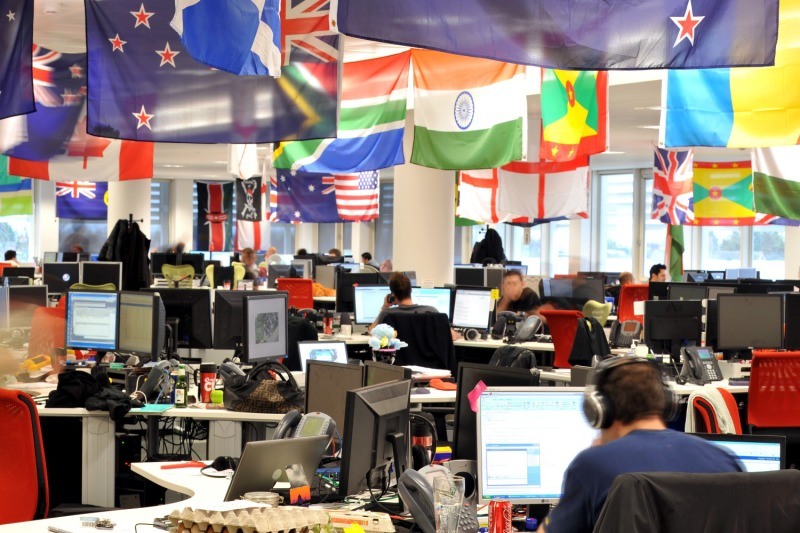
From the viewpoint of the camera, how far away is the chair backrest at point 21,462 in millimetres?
4613

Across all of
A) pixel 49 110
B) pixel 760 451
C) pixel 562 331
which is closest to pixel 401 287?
pixel 562 331

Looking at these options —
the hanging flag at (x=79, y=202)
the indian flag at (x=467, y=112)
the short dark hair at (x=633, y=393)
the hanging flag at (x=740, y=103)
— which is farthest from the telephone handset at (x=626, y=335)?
the hanging flag at (x=79, y=202)

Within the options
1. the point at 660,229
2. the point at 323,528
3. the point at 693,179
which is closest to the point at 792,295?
the point at 323,528

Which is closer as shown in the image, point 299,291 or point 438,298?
point 438,298

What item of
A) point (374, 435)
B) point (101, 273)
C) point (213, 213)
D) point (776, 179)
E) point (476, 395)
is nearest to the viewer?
point (476, 395)

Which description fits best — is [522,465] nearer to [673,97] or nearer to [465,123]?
[673,97]

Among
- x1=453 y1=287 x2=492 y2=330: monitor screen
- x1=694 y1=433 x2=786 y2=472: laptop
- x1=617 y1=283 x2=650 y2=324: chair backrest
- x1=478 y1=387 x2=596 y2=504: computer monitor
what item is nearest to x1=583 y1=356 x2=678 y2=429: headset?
x1=694 y1=433 x2=786 y2=472: laptop

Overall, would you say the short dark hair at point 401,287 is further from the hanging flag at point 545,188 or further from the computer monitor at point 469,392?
the computer monitor at point 469,392

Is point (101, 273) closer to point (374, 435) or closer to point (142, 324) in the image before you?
Result: point (142, 324)

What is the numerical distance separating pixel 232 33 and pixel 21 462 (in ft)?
7.26

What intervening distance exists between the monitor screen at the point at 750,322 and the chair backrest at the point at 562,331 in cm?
171

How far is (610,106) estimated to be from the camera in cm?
1479

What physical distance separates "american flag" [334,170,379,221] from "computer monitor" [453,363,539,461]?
12.2 metres

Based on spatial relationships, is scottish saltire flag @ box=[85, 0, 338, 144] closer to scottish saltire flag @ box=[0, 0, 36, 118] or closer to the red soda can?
scottish saltire flag @ box=[0, 0, 36, 118]
